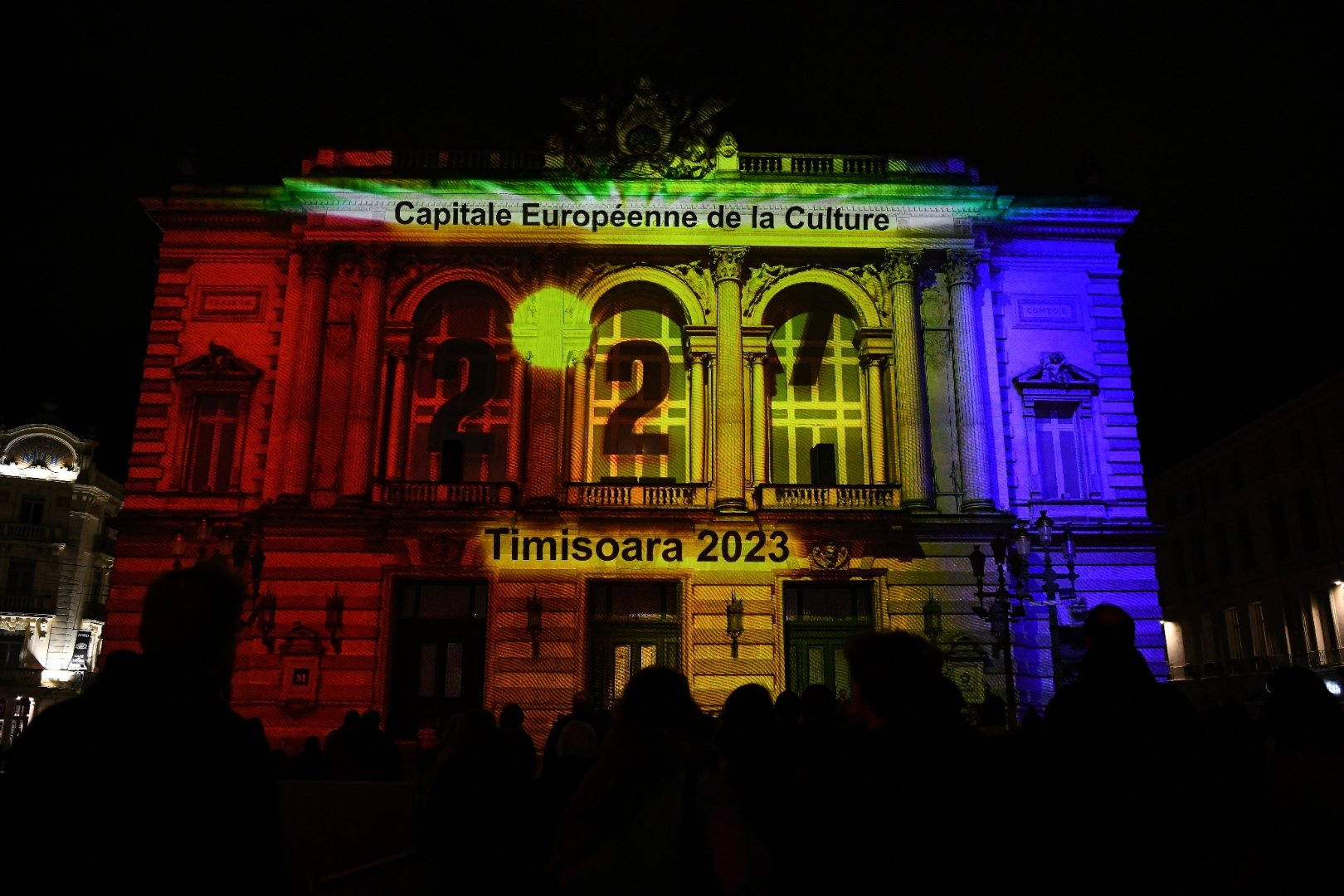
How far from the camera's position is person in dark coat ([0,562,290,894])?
2939 mm

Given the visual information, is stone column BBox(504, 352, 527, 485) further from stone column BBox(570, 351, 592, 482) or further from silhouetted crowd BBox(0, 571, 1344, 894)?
silhouetted crowd BBox(0, 571, 1344, 894)

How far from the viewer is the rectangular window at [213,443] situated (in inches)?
1083

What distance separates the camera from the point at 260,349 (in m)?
28.3

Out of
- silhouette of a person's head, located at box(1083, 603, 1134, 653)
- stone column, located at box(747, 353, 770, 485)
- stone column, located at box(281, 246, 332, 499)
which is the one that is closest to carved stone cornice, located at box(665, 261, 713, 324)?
stone column, located at box(747, 353, 770, 485)

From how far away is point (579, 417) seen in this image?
27.7 metres

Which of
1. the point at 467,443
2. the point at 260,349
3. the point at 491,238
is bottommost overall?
the point at 467,443

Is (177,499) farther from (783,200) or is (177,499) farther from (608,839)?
(608,839)

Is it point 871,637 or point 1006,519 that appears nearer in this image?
point 871,637

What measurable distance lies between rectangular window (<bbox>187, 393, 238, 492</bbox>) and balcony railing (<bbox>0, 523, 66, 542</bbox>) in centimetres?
3581

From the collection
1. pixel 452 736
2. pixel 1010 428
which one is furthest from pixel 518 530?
pixel 452 736

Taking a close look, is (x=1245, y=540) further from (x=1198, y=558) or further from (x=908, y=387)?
(x=908, y=387)

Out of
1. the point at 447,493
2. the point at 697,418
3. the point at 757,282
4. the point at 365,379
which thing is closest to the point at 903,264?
the point at 757,282

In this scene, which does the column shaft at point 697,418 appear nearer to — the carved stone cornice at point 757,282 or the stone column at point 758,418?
the stone column at point 758,418

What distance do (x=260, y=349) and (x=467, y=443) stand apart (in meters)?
6.22
